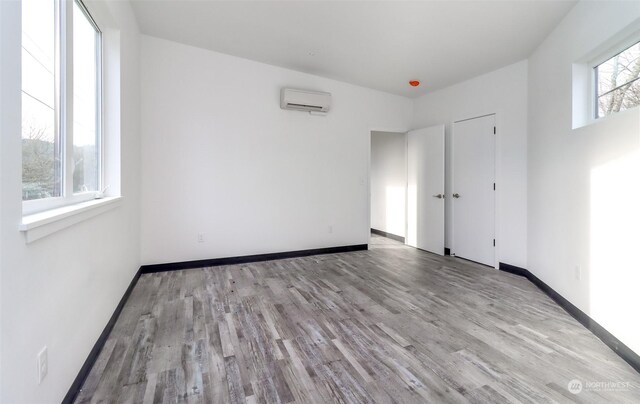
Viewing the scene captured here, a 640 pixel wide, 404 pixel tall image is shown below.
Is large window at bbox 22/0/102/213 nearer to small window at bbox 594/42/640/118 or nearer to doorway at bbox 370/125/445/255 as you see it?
small window at bbox 594/42/640/118

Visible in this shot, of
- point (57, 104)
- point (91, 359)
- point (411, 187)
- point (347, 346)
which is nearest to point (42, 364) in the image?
point (91, 359)

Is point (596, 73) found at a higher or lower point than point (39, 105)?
higher

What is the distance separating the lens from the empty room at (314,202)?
1.58m

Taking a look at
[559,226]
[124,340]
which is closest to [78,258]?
[124,340]

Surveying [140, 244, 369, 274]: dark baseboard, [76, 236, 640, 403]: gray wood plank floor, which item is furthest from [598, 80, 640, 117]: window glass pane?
[140, 244, 369, 274]: dark baseboard

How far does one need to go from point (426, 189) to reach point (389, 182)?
115cm

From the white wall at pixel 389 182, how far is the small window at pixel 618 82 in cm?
308

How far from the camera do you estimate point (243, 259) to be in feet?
13.9

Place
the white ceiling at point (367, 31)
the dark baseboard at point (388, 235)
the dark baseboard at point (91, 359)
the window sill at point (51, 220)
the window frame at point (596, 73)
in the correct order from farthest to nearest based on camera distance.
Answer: the dark baseboard at point (388, 235) < the white ceiling at point (367, 31) < the window frame at point (596, 73) < the dark baseboard at point (91, 359) < the window sill at point (51, 220)

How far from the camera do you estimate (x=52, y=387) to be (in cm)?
134

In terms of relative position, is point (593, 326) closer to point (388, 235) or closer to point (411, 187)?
point (411, 187)

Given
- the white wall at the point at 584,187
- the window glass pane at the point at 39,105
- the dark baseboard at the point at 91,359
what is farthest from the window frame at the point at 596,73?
the dark baseboard at the point at 91,359

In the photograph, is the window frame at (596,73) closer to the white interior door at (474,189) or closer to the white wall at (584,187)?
the white wall at (584,187)

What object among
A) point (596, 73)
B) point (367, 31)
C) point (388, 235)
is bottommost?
point (388, 235)
